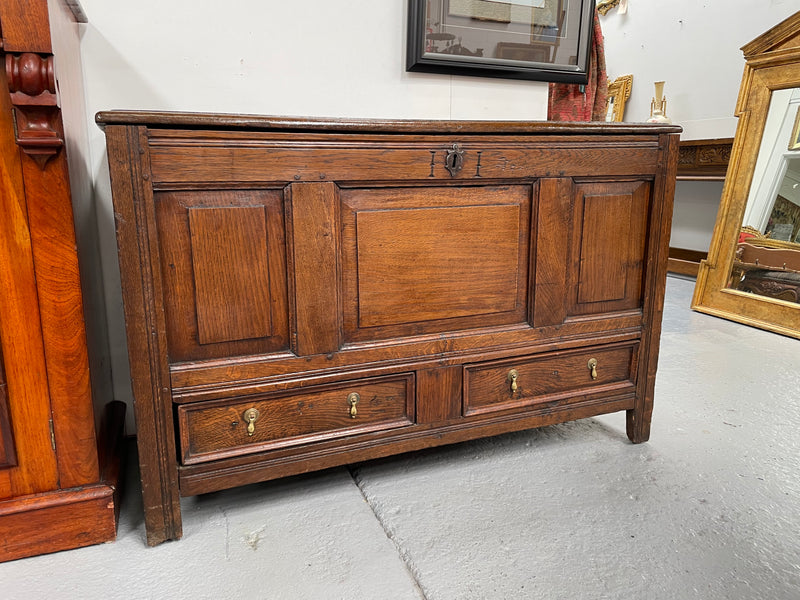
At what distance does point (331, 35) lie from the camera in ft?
5.81

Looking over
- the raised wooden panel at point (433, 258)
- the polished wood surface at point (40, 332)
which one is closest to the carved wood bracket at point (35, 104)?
Result: the polished wood surface at point (40, 332)

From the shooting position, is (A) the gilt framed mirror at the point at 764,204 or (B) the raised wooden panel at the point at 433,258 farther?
(A) the gilt framed mirror at the point at 764,204

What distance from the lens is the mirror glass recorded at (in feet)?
10.3

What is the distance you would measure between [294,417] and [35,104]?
85 cm

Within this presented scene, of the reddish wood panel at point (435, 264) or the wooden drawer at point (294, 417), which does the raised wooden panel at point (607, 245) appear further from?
the wooden drawer at point (294, 417)

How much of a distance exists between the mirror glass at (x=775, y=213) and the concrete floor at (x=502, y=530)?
1.59 meters

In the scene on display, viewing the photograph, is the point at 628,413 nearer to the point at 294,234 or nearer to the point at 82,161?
the point at 294,234

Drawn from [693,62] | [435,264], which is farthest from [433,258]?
[693,62]

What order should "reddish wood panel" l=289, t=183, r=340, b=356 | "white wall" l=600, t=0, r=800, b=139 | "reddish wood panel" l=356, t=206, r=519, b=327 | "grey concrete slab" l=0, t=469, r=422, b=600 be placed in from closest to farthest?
"grey concrete slab" l=0, t=469, r=422, b=600, "reddish wood panel" l=289, t=183, r=340, b=356, "reddish wood panel" l=356, t=206, r=519, b=327, "white wall" l=600, t=0, r=800, b=139

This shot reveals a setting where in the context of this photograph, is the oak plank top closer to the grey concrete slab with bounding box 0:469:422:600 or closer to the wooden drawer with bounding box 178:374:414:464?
the wooden drawer with bounding box 178:374:414:464

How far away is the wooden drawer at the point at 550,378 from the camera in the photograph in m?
1.57

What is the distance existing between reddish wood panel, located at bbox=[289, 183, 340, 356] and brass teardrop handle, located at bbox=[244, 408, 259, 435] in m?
0.17

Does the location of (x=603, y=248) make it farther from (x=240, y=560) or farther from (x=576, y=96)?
(x=240, y=560)

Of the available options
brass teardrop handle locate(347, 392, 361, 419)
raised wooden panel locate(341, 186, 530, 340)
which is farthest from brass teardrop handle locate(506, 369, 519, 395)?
brass teardrop handle locate(347, 392, 361, 419)
